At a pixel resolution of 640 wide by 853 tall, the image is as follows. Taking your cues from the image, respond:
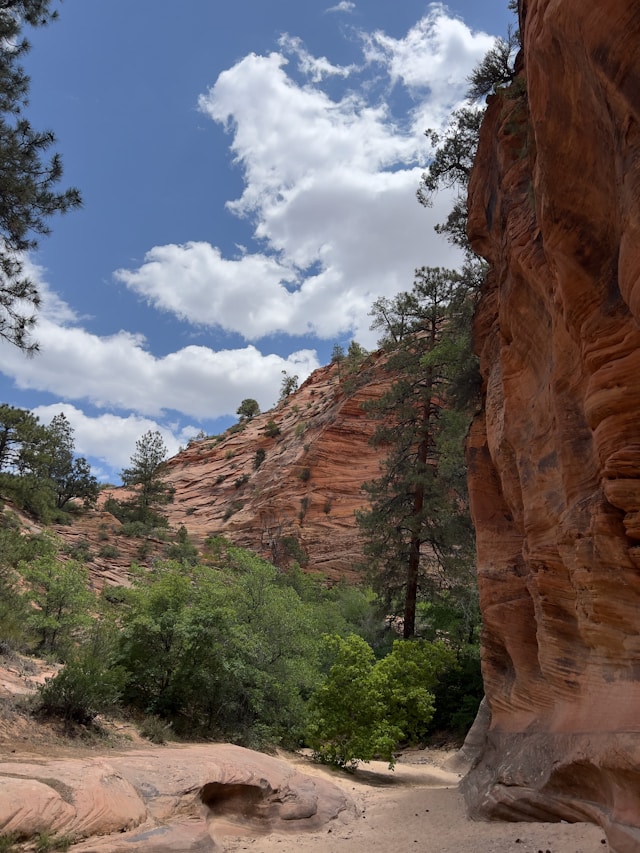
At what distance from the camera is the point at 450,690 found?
17.8 meters

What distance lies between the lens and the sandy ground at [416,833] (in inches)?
217

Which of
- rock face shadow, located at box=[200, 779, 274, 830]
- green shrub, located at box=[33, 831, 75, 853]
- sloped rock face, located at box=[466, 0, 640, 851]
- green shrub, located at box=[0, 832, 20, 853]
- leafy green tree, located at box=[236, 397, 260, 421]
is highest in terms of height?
leafy green tree, located at box=[236, 397, 260, 421]

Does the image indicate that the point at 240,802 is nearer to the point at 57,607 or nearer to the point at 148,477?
the point at 57,607

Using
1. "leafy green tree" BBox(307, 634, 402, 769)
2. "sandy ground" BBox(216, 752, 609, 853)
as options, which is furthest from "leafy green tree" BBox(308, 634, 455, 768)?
"sandy ground" BBox(216, 752, 609, 853)

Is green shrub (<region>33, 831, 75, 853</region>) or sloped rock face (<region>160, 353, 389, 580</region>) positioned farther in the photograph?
sloped rock face (<region>160, 353, 389, 580</region>)

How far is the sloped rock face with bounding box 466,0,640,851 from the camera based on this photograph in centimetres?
504

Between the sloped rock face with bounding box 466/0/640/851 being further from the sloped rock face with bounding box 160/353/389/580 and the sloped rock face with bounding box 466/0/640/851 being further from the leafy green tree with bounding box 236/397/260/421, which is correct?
the leafy green tree with bounding box 236/397/260/421

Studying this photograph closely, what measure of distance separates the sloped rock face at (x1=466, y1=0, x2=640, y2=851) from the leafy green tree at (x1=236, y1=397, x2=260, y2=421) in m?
69.7

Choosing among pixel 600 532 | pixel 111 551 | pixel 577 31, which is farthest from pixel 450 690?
pixel 111 551

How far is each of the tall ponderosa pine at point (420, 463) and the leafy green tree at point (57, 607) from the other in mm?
9585

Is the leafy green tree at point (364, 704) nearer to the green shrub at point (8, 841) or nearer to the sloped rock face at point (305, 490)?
the green shrub at point (8, 841)

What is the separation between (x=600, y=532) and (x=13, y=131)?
1085 cm

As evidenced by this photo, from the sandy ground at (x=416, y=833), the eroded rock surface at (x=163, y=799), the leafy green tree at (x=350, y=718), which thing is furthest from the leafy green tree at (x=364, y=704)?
the eroded rock surface at (x=163, y=799)

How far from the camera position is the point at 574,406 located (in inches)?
281
